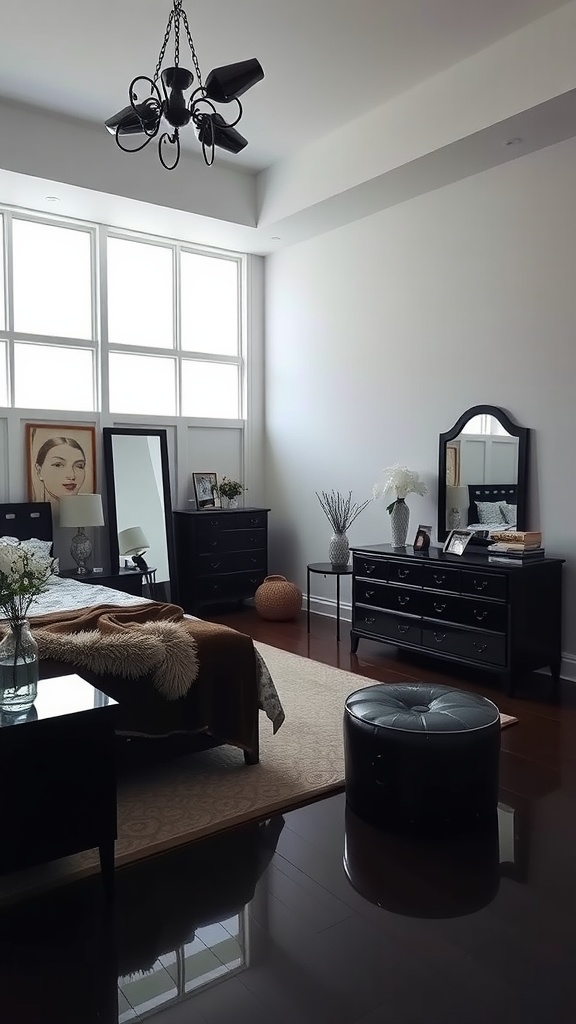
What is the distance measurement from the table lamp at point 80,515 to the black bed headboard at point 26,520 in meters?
0.12

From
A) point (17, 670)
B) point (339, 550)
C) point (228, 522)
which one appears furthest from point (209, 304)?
point (17, 670)

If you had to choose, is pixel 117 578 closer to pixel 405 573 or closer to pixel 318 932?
pixel 405 573

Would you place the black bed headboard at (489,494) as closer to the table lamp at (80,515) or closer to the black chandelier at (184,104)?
the black chandelier at (184,104)

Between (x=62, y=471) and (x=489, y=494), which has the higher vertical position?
(x=62, y=471)

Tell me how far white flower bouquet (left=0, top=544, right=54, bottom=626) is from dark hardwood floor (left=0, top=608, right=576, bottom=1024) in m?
0.93

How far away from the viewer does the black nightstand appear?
585 cm

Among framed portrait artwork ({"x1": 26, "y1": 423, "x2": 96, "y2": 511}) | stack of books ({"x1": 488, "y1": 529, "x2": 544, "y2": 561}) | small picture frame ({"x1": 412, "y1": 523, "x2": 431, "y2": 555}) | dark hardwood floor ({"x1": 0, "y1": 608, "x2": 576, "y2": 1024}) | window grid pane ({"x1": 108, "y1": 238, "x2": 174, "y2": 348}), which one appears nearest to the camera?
dark hardwood floor ({"x1": 0, "y1": 608, "x2": 576, "y2": 1024})

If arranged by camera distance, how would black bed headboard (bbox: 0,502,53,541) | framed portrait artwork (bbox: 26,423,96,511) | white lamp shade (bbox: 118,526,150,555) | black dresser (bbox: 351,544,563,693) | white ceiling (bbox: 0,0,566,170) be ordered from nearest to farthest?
white ceiling (bbox: 0,0,566,170) → black dresser (bbox: 351,544,563,693) → black bed headboard (bbox: 0,502,53,541) → framed portrait artwork (bbox: 26,423,96,511) → white lamp shade (bbox: 118,526,150,555)

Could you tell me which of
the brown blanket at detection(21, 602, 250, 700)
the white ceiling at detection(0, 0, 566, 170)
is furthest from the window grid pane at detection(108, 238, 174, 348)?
the brown blanket at detection(21, 602, 250, 700)

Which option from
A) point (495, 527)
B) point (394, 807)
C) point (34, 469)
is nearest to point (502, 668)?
point (495, 527)

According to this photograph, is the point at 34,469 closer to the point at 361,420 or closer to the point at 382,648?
the point at 361,420

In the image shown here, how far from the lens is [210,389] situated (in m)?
7.25

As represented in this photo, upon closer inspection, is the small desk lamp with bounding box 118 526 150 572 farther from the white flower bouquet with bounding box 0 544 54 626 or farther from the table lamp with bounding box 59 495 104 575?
the white flower bouquet with bounding box 0 544 54 626

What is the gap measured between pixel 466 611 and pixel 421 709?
1.77 metres
